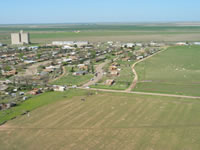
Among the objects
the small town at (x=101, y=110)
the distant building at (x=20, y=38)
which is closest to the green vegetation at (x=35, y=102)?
the small town at (x=101, y=110)

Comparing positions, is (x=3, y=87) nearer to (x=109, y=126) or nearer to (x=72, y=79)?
(x=72, y=79)

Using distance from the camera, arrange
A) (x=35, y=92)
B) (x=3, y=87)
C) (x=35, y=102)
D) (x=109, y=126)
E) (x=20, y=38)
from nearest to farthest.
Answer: (x=109, y=126), (x=35, y=102), (x=35, y=92), (x=3, y=87), (x=20, y=38)

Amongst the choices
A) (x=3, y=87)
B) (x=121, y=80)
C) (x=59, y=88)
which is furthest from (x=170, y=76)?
(x=3, y=87)

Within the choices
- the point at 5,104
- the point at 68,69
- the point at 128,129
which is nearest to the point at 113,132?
the point at 128,129

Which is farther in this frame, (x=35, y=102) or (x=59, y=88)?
(x=59, y=88)

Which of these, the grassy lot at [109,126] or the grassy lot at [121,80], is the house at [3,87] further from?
the grassy lot at [121,80]

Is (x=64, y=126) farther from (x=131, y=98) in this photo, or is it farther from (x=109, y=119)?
(x=131, y=98)
